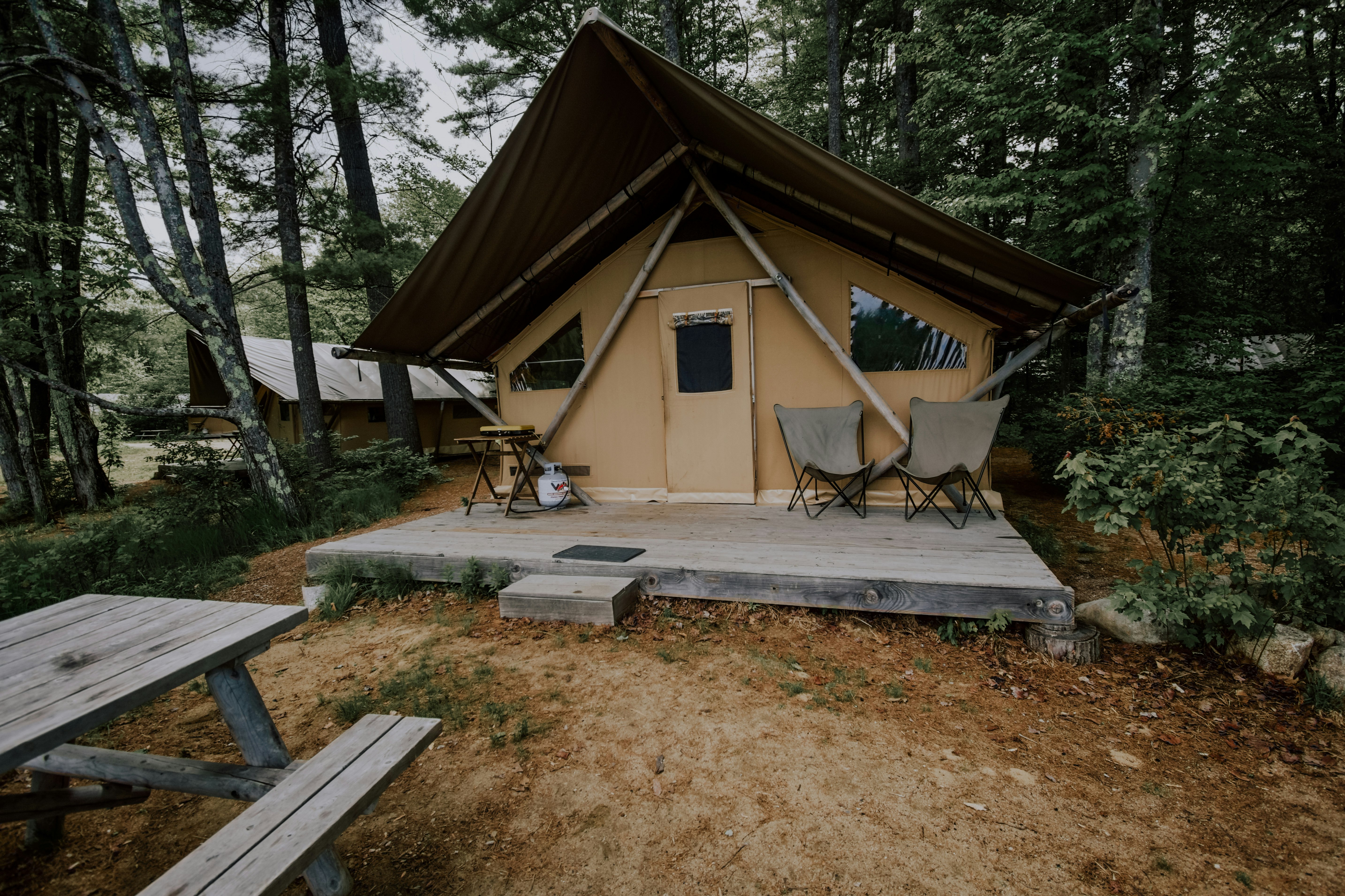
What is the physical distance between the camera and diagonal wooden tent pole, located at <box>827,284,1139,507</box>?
306cm

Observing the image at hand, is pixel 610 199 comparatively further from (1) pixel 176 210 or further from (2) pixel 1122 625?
(2) pixel 1122 625

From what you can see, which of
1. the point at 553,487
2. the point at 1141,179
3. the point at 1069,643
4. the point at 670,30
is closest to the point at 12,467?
the point at 553,487

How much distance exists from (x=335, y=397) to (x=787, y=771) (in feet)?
36.1

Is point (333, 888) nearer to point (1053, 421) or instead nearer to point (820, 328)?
point (820, 328)

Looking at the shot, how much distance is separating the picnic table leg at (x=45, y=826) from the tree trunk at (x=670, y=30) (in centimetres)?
864

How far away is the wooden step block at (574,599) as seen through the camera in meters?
2.80

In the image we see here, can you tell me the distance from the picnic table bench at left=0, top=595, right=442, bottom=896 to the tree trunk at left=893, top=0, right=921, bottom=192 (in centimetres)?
1061

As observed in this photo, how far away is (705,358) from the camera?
4648 mm

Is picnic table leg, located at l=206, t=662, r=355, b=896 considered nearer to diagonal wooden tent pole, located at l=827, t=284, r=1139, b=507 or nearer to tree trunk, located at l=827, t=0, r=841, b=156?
diagonal wooden tent pole, located at l=827, t=284, r=1139, b=507

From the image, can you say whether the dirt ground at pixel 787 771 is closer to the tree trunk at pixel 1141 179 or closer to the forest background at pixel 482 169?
the forest background at pixel 482 169

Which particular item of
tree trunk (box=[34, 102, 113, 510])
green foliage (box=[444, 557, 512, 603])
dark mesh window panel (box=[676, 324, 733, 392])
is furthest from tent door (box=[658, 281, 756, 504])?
tree trunk (box=[34, 102, 113, 510])

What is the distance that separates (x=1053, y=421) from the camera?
5918 millimetres

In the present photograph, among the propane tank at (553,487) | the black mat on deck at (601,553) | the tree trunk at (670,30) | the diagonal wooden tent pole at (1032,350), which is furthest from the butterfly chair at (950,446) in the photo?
the tree trunk at (670,30)

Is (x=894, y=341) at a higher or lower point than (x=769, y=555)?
higher
